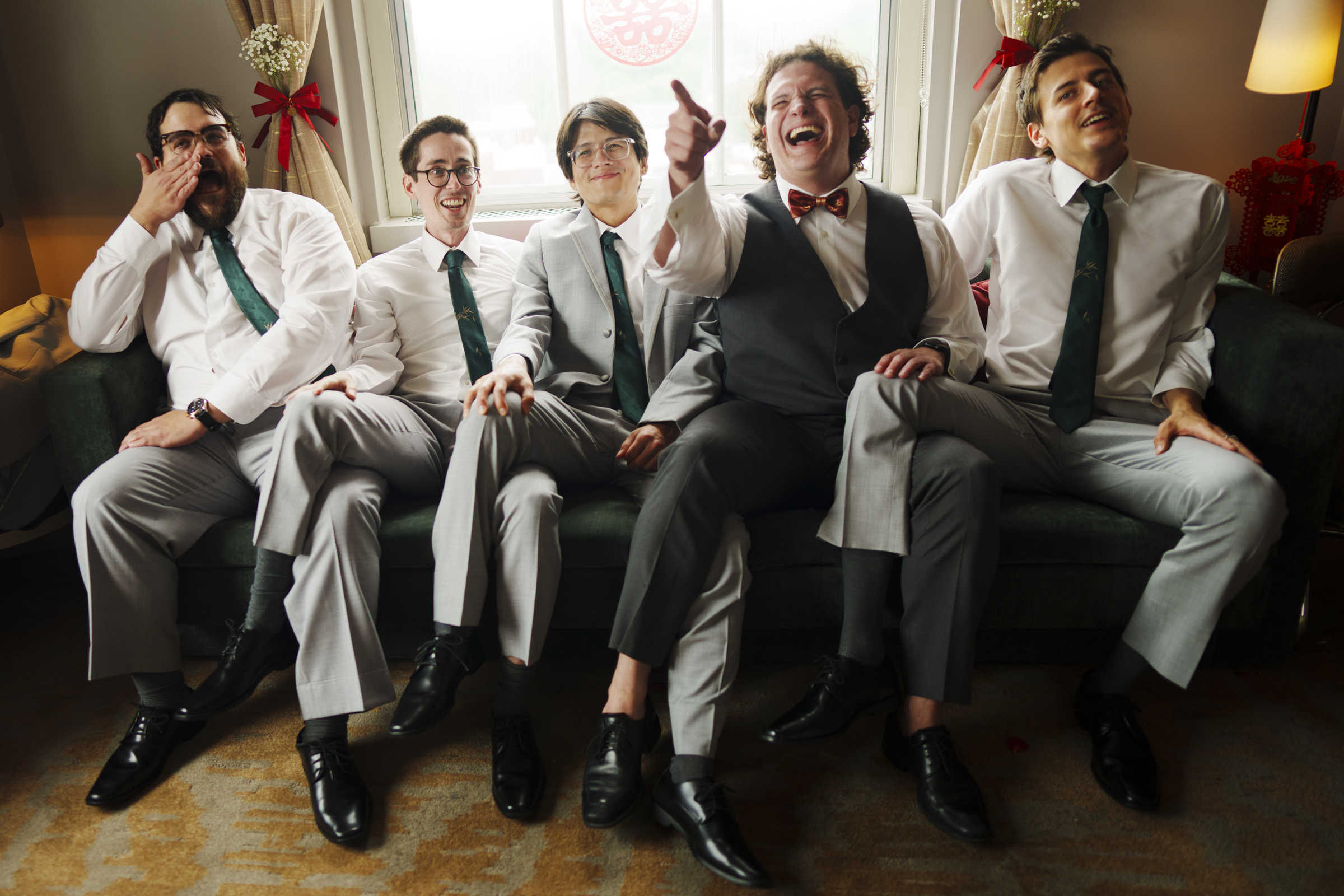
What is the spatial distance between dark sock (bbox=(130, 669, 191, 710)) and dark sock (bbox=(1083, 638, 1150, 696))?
1850 mm

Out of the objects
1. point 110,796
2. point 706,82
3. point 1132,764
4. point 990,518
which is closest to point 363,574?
point 110,796

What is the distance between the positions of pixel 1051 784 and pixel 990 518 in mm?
515

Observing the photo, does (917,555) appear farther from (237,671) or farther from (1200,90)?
(1200,90)

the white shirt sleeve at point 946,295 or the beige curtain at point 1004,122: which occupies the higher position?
the beige curtain at point 1004,122

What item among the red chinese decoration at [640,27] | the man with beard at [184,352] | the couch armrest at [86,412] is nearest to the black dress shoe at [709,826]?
the man with beard at [184,352]

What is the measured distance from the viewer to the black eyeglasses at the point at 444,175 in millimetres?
2104

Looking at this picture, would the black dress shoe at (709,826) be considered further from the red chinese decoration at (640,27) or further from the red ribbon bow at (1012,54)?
the red chinese decoration at (640,27)

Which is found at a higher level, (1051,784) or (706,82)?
(706,82)

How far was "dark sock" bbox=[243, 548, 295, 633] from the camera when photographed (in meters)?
1.63

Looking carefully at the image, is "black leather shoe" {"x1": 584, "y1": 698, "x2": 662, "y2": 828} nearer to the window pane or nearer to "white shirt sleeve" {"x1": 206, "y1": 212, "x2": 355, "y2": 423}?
"white shirt sleeve" {"x1": 206, "y1": 212, "x2": 355, "y2": 423}

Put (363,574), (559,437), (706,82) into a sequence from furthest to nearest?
1. (706,82)
2. (559,437)
3. (363,574)

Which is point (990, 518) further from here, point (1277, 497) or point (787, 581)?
point (1277, 497)

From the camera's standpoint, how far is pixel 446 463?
1910 mm

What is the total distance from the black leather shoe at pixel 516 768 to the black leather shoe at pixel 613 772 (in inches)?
4.4
